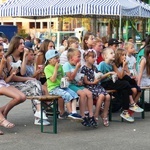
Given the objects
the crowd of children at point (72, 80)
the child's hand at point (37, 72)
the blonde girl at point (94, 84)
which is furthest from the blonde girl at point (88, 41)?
the child's hand at point (37, 72)

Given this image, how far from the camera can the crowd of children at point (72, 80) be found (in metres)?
8.63

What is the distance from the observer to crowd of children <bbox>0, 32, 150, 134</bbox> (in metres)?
8.63

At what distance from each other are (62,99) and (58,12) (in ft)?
30.2

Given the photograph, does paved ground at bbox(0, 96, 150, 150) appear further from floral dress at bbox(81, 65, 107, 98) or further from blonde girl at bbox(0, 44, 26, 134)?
floral dress at bbox(81, 65, 107, 98)

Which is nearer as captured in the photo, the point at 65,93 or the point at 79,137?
the point at 79,137

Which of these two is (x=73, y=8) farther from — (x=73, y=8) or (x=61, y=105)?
(x=61, y=105)

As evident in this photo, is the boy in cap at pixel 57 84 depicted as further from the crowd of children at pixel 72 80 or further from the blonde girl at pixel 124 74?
the blonde girl at pixel 124 74

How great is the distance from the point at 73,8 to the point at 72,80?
29.8ft

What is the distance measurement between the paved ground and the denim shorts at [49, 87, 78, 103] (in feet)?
1.96

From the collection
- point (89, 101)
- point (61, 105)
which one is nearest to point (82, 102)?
point (89, 101)

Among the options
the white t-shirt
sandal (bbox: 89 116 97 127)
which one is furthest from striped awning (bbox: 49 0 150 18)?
sandal (bbox: 89 116 97 127)

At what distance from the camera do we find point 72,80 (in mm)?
8922

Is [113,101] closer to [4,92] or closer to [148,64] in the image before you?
[148,64]

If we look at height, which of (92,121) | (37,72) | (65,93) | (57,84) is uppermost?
(37,72)
